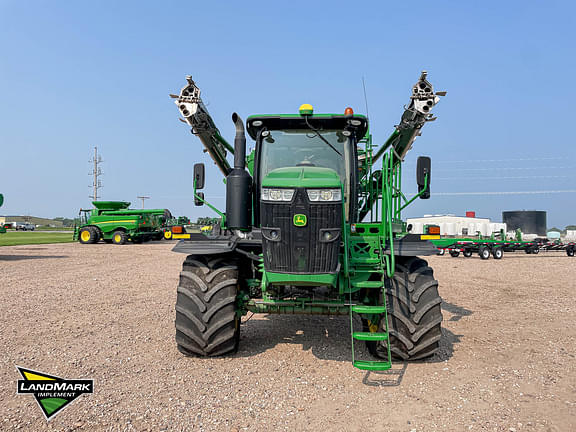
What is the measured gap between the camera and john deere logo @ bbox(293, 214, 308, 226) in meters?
4.00

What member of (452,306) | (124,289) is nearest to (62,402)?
(124,289)

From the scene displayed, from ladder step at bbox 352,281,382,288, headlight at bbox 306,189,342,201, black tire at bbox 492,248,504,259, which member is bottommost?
black tire at bbox 492,248,504,259

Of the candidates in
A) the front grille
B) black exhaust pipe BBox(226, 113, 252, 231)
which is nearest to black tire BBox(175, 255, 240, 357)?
black exhaust pipe BBox(226, 113, 252, 231)

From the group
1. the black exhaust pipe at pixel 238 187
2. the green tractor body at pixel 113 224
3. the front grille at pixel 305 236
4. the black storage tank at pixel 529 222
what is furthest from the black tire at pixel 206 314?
the black storage tank at pixel 529 222

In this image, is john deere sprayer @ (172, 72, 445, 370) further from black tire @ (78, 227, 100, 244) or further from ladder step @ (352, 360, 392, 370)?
black tire @ (78, 227, 100, 244)

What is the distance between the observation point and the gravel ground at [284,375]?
3.22 metres

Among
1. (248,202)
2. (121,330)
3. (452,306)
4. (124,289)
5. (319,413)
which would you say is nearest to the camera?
(319,413)

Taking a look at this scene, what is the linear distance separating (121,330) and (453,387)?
182 inches

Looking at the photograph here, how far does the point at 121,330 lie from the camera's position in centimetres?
589

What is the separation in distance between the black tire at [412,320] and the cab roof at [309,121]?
202cm

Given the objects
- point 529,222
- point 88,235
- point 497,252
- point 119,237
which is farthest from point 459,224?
point 88,235

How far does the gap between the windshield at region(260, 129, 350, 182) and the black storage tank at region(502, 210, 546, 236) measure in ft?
153

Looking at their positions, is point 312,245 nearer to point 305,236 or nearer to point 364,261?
point 305,236

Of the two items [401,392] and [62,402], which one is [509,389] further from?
[62,402]
